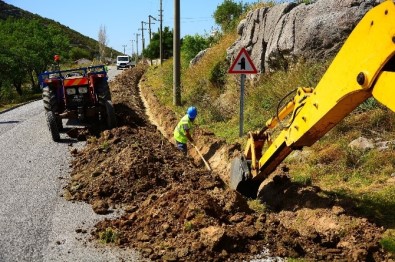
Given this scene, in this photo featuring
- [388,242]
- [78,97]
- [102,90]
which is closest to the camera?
[388,242]

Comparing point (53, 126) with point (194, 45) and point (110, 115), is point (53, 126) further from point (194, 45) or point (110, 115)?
point (194, 45)

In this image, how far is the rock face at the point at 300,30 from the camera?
36.9 feet

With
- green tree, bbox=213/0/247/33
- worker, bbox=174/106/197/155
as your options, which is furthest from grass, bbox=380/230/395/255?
green tree, bbox=213/0/247/33

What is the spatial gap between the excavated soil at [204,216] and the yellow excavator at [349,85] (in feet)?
3.08

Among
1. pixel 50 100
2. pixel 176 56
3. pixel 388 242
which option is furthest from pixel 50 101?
pixel 388 242

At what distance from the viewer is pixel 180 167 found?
849cm

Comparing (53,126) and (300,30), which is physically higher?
(300,30)

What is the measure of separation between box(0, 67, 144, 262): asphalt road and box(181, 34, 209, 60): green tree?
63.9 ft

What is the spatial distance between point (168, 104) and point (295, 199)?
12.0 meters

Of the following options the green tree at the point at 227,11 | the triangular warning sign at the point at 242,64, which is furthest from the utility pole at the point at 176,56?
the green tree at the point at 227,11

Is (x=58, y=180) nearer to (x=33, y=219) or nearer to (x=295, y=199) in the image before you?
(x=33, y=219)

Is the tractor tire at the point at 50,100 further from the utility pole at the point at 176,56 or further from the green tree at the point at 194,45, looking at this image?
the green tree at the point at 194,45

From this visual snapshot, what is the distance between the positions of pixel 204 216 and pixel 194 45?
1010 inches

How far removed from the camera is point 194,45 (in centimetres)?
3002
